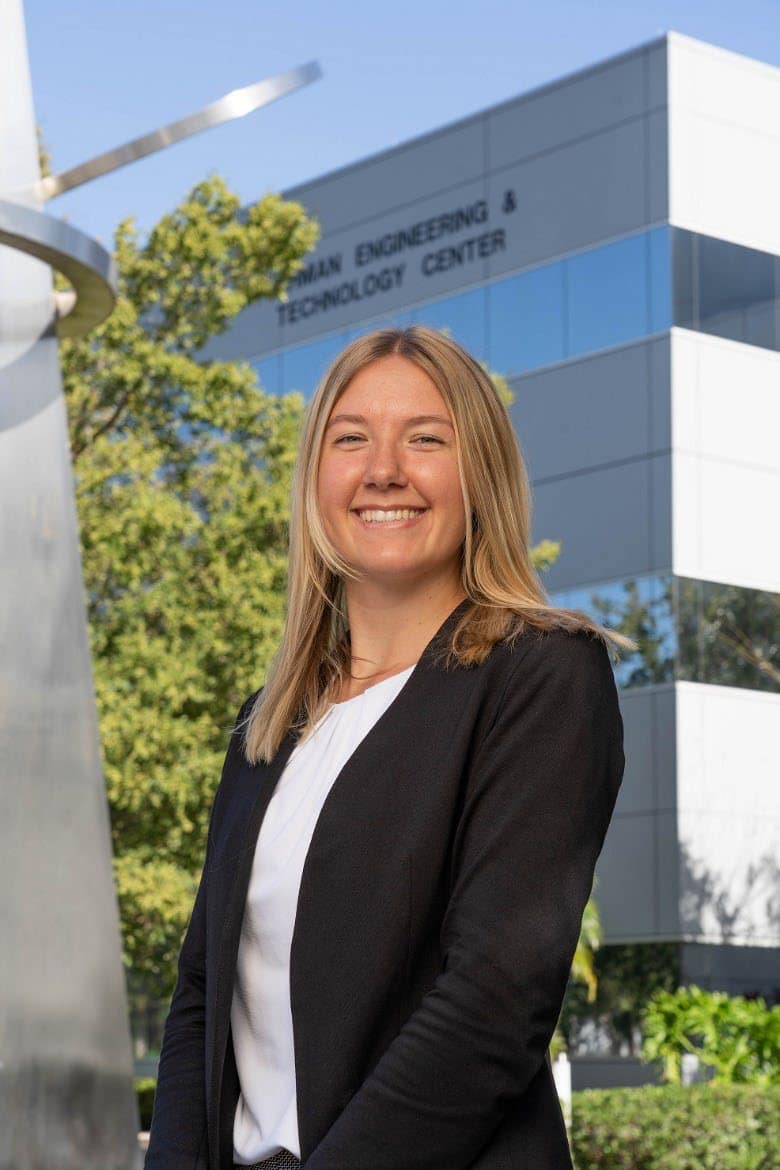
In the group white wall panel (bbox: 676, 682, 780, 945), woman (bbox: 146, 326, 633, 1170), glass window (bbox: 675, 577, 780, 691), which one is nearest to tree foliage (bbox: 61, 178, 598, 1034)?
glass window (bbox: 675, 577, 780, 691)

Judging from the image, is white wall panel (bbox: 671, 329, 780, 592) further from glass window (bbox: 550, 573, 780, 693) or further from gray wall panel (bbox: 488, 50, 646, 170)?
gray wall panel (bbox: 488, 50, 646, 170)

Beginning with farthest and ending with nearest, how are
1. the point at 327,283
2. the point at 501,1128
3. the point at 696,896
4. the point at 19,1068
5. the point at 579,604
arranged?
the point at 327,283 < the point at 579,604 < the point at 696,896 < the point at 19,1068 < the point at 501,1128

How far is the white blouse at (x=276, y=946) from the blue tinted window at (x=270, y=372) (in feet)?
100

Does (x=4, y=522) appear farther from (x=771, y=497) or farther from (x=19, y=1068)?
(x=771, y=497)

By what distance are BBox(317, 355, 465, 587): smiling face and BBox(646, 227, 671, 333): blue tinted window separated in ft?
82.2

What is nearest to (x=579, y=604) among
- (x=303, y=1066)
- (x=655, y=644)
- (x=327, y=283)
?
(x=655, y=644)

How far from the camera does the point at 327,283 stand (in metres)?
32.1

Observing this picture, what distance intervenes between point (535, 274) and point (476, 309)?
4.39 ft

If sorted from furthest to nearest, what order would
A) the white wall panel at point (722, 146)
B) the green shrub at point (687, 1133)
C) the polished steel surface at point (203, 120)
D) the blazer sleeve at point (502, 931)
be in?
the white wall panel at point (722, 146)
the green shrub at point (687, 1133)
the polished steel surface at point (203, 120)
the blazer sleeve at point (502, 931)

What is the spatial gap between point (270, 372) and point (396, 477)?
30996mm

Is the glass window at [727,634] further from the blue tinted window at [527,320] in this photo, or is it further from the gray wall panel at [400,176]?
the gray wall panel at [400,176]

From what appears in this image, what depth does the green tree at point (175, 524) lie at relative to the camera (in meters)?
16.5

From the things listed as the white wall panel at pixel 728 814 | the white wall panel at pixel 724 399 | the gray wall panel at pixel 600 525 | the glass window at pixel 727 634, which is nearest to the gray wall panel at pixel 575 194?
the white wall panel at pixel 724 399

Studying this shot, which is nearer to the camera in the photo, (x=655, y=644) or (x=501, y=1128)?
(x=501, y=1128)
